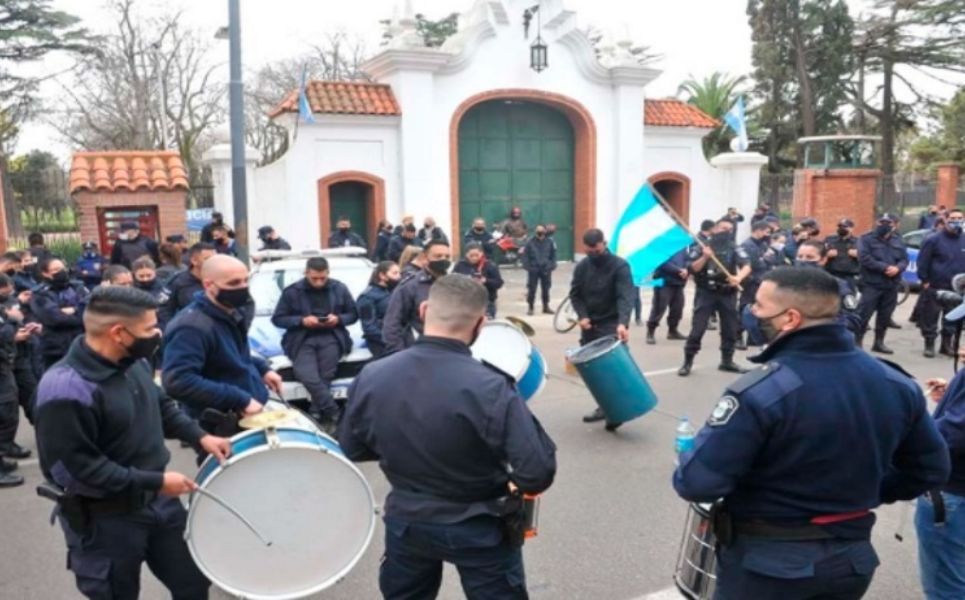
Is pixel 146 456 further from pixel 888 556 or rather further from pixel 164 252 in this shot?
pixel 164 252

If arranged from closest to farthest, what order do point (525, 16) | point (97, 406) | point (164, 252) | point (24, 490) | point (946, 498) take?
point (97, 406) < point (946, 498) < point (24, 490) < point (164, 252) < point (525, 16)

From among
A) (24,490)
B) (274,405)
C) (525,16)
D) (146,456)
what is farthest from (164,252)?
(525,16)

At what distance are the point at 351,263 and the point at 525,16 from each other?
1188cm

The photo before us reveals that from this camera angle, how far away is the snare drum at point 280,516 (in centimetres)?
305

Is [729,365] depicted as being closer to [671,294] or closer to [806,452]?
[671,294]

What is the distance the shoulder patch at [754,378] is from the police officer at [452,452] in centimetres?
67

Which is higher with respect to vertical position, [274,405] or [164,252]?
[164,252]

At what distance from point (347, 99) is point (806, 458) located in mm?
15993

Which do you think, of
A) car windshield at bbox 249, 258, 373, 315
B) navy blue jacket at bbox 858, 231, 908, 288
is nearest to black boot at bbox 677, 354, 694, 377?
navy blue jacket at bbox 858, 231, 908, 288

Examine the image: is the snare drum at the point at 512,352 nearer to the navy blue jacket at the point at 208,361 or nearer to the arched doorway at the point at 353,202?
the navy blue jacket at the point at 208,361

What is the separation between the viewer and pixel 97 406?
2.80 meters

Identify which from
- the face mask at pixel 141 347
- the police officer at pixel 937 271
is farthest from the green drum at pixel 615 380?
the police officer at pixel 937 271

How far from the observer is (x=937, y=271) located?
9648 millimetres

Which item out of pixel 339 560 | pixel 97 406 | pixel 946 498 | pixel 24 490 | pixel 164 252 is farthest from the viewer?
pixel 164 252
